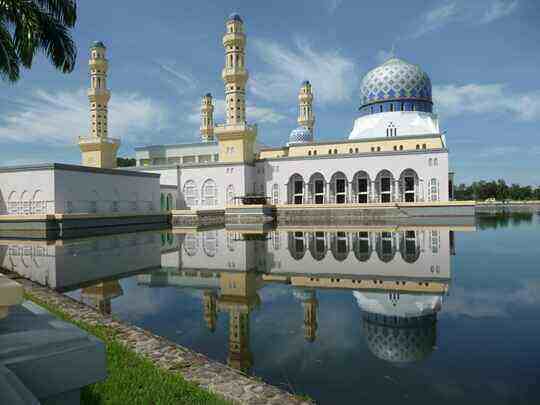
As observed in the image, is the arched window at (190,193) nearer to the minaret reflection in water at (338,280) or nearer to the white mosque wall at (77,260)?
the white mosque wall at (77,260)

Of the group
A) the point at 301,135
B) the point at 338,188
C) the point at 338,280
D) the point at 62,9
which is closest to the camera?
the point at 338,280

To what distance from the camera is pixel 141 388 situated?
3.28m

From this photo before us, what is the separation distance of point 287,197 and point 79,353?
104 ft

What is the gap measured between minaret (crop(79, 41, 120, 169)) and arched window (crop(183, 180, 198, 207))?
696cm

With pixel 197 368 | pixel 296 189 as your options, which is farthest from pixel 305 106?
pixel 197 368

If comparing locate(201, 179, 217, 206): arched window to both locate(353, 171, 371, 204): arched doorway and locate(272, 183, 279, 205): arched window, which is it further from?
locate(353, 171, 371, 204): arched doorway

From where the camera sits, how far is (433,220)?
26328 millimetres

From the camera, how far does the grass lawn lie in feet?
9.97

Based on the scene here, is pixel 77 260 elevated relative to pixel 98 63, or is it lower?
lower

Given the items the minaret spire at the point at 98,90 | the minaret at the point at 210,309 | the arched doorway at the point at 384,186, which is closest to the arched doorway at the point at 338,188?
the arched doorway at the point at 384,186

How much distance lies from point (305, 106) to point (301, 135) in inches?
132

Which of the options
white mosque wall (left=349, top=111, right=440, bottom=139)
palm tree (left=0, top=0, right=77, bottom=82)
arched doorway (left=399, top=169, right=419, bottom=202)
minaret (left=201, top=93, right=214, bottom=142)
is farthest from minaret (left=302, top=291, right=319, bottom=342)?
minaret (left=201, top=93, right=214, bottom=142)

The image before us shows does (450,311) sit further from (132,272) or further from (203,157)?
(203,157)

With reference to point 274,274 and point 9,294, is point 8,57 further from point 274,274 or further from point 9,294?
point 9,294
